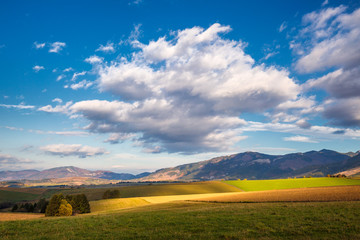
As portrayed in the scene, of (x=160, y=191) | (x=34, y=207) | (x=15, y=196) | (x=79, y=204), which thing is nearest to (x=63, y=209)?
(x=79, y=204)

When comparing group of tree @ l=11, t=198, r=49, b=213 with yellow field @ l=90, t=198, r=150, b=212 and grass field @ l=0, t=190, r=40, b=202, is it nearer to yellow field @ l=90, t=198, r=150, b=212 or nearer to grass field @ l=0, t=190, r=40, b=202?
yellow field @ l=90, t=198, r=150, b=212

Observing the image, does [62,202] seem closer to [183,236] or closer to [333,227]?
[183,236]

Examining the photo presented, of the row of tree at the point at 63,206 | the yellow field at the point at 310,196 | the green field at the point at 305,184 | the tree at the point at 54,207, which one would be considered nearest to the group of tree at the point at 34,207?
the row of tree at the point at 63,206

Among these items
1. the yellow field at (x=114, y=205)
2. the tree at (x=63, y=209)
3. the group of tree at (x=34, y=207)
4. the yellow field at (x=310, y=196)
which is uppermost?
the yellow field at (x=310, y=196)

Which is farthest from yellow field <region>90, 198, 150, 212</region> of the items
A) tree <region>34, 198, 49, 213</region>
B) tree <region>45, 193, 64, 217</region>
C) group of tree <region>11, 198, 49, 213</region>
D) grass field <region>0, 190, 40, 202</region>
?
grass field <region>0, 190, 40, 202</region>

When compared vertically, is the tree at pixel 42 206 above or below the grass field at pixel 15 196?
above

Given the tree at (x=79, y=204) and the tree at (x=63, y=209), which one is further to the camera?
the tree at (x=79, y=204)

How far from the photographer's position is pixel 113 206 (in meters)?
78.6

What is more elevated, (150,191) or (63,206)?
(63,206)

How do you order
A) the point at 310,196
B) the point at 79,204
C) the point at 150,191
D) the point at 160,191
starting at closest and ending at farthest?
the point at 310,196 < the point at 79,204 < the point at 150,191 < the point at 160,191

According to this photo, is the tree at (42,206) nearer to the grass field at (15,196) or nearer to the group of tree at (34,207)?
the group of tree at (34,207)

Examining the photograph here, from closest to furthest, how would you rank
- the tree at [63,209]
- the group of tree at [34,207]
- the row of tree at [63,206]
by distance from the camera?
1. the tree at [63,209]
2. the row of tree at [63,206]
3. the group of tree at [34,207]

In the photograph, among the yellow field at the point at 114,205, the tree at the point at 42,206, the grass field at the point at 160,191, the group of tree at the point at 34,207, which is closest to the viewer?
the yellow field at the point at 114,205

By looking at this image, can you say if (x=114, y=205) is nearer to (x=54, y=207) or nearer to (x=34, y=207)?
(x=54, y=207)
